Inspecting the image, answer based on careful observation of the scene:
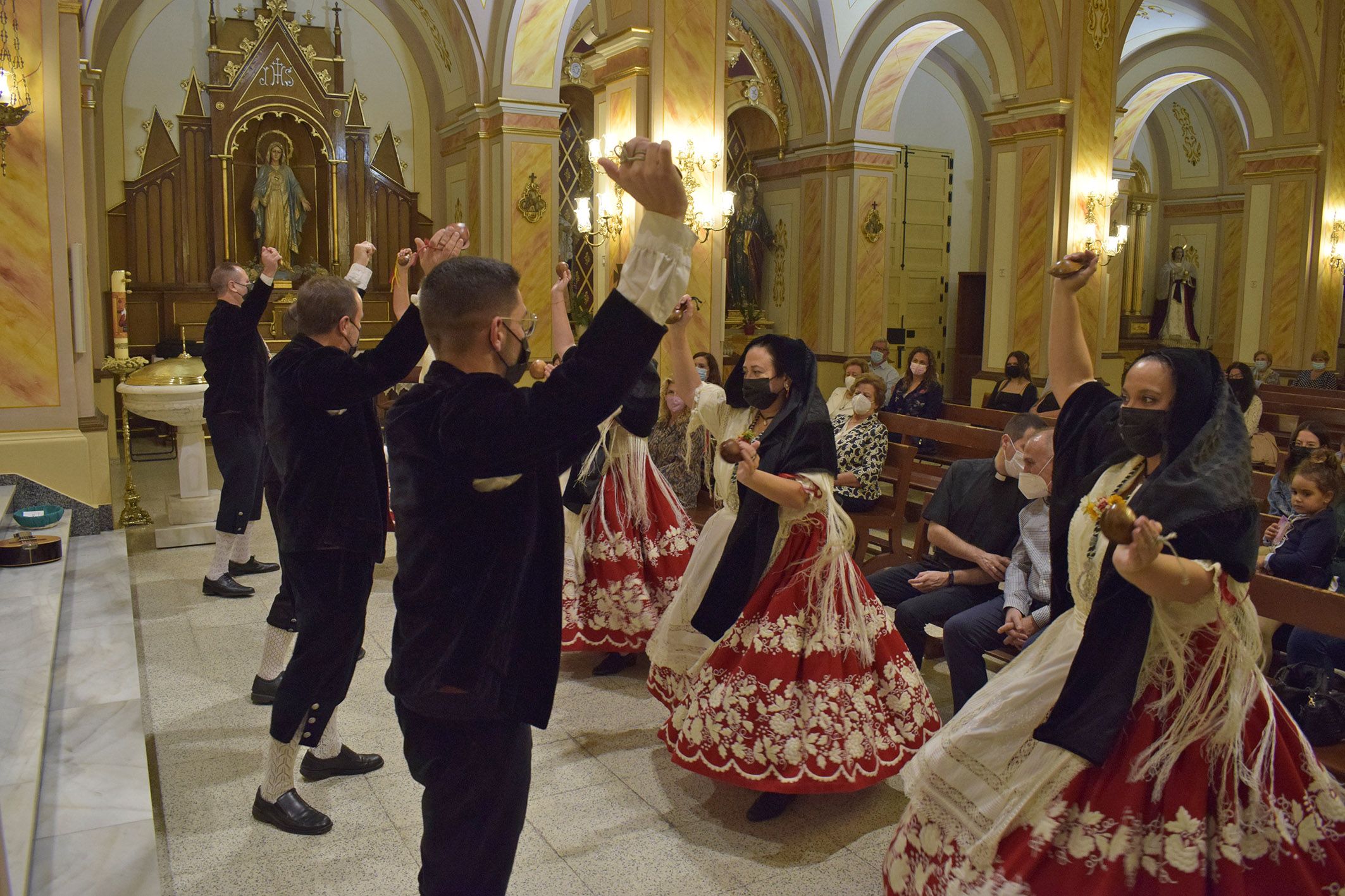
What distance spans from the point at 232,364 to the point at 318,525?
2.99 m

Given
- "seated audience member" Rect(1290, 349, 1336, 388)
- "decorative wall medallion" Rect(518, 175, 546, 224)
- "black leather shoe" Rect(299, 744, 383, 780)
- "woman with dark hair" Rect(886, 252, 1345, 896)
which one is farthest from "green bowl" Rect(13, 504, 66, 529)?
"seated audience member" Rect(1290, 349, 1336, 388)

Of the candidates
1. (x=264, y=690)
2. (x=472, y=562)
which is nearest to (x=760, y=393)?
(x=472, y=562)

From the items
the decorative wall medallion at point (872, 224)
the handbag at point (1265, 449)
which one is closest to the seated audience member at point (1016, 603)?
the handbag at point (1265, 449)

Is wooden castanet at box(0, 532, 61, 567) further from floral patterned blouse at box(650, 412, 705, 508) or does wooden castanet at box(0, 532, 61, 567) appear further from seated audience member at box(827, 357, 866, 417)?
seated audience member at box(827, 357, 866, 417)

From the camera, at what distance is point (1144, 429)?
7.86 feet

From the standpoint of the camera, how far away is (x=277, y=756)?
131 inches

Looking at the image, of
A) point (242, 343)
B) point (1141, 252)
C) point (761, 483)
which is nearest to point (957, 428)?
point (761, 483)

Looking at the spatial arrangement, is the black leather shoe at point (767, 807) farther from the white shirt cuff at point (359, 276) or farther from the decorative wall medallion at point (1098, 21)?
the decorative wall medallion at point (1098, 21)

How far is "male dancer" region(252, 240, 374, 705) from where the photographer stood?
366cm

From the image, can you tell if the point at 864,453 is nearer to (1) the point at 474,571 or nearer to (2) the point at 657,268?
(1) the point at 474,571

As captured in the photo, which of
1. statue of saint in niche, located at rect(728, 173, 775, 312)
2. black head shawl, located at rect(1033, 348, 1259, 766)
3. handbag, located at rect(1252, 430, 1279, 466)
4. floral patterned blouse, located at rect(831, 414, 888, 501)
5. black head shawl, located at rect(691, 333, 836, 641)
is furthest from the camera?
statue of saint in niche, located at rect(728, 173, 775, 312)

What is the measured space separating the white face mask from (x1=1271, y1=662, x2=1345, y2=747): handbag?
941 millimetres

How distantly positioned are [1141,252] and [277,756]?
69.0 feet

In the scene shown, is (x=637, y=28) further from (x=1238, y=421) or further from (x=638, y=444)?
(x=1238, y=421)
